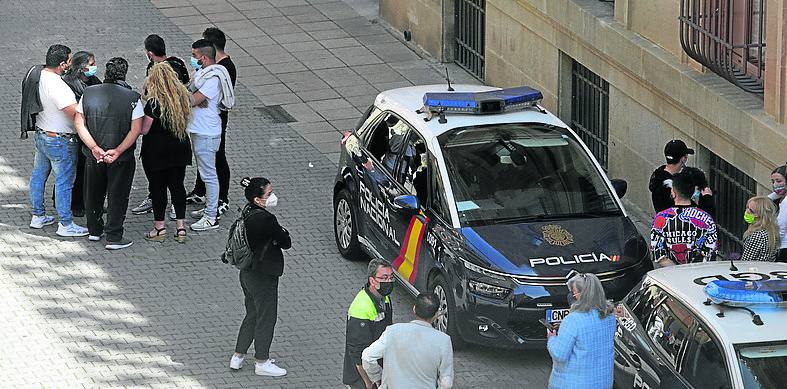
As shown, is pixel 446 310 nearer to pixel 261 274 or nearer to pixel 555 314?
pixel 555 314

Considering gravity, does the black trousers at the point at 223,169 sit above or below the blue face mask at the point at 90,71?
below

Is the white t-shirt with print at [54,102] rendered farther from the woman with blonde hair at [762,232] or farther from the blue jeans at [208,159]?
the woman with blonde hair at [762,232]

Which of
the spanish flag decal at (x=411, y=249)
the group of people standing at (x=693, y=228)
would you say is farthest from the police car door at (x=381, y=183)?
the group of people standing at (x=693, y=228)

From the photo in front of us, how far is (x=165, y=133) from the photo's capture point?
45.3 feet

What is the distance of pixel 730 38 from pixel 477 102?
241 centimetres

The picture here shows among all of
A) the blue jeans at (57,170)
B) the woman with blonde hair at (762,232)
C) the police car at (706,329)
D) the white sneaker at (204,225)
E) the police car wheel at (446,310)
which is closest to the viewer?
the police car at (706,329)

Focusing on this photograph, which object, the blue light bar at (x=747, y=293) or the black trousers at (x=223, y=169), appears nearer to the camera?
the blue light bar at (x=747, y=293)

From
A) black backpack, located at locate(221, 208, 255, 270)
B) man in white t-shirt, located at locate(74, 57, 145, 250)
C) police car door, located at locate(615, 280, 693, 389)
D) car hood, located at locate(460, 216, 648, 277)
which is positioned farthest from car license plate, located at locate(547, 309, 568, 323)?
man in white t-shirt, located at locate(74, 57, 145, 250)

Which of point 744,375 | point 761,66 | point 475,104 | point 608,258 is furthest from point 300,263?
point 744,375

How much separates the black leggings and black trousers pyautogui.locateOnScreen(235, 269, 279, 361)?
2846 mm

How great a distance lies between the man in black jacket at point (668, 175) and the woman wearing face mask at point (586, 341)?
2870mm

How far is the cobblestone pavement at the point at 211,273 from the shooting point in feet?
38.6

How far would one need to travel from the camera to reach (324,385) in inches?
452

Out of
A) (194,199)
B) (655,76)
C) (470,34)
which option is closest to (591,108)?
(655,76)
